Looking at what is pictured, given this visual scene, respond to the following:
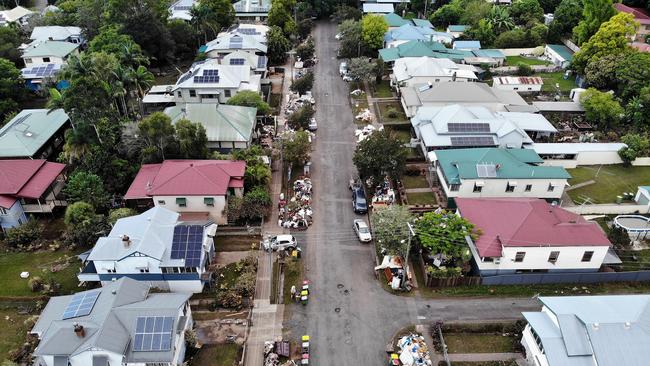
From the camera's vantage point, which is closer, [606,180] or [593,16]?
[606,180]

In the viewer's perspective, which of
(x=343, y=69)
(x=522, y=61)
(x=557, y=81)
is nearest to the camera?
(x=557, y=81)

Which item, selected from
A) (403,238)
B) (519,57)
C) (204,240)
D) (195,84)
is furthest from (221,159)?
(519,57)

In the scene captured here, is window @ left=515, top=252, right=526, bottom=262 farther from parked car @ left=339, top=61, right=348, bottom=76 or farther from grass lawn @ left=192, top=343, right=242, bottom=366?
parked car @ left=339, top=61, right=348, bottom=76

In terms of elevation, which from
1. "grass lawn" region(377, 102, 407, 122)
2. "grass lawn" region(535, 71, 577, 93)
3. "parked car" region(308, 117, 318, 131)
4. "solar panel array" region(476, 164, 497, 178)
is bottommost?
"parked car" region(308, 117, 318, 131)

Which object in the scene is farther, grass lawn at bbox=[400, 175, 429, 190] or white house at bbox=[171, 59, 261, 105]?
white house at bbox=[171, 59, 261, 105]

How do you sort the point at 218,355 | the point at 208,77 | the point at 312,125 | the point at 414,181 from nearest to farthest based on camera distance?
the point at 218,355
the point at 414,181
the point at 312,125
the point at 208,77

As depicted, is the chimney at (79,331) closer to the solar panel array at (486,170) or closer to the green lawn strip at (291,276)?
the green lawn strip at (291,276)

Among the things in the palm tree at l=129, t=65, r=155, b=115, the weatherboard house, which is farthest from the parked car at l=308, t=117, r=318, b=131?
the weatherboard house

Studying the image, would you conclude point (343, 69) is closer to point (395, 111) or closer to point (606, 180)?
point (395, 111)

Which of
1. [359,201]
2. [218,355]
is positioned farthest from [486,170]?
[218,355]
